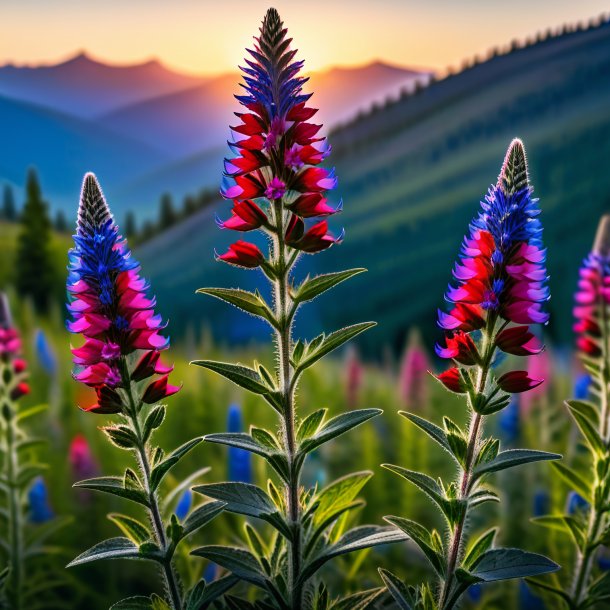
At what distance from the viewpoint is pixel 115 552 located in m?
0.85

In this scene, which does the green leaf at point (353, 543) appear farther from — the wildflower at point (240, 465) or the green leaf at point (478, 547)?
the wildflower at point (240, 465)

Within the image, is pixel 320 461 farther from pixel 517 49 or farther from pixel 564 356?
pixel 517 49

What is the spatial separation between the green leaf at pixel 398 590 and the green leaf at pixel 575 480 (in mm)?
304

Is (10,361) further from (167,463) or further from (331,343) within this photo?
(331,343)

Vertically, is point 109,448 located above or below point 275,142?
below

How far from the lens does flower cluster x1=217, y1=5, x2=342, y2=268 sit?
0.81 m

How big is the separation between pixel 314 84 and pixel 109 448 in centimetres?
124

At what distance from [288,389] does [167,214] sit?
232 centimetres

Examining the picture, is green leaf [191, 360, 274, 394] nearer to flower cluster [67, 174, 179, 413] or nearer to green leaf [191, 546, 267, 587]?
flower cluster [67, 174, 179, 413]

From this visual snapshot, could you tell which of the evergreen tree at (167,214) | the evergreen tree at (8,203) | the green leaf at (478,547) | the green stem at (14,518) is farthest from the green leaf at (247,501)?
the evergreen tree at (8,203)

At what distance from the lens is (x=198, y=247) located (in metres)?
3.01

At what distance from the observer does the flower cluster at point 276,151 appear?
810 mm

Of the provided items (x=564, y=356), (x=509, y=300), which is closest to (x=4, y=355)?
(x=509, y=300)

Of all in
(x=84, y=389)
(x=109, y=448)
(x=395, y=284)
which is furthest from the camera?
(x=395, y=284)
